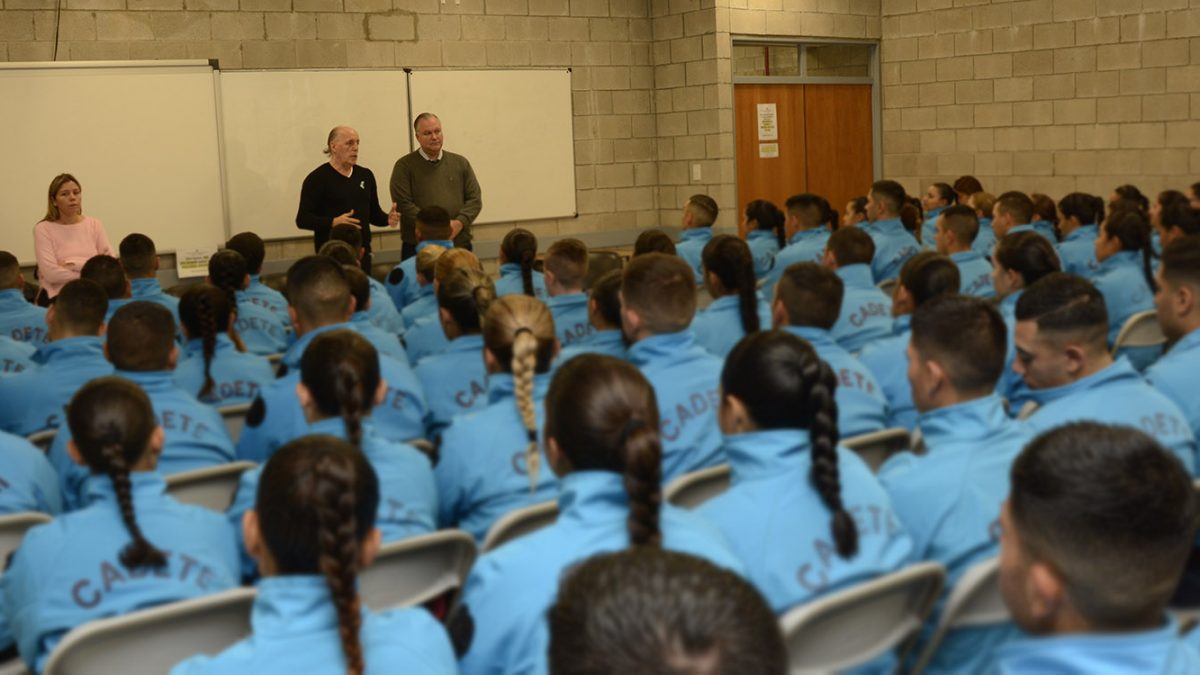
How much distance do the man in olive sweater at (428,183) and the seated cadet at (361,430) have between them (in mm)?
4922

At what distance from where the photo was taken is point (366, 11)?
8.23m

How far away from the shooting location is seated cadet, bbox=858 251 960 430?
3531mm

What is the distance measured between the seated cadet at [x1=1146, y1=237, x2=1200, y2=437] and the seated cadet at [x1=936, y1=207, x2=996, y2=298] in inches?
73.4

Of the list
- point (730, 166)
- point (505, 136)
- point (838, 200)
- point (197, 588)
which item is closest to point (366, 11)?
point (505, 136)

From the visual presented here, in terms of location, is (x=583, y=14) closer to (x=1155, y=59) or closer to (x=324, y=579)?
(x=1155, y=59)

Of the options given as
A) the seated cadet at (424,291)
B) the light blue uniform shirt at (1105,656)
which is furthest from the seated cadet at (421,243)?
the light blue uniform shirt at (1105,656)

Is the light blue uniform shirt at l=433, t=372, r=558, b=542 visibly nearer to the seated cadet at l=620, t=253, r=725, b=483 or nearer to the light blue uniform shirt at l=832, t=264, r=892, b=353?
the seated cadet at l=620, t=253, r=725, b=483

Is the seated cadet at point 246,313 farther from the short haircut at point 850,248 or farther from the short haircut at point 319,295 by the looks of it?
the short haircut at point 850,248

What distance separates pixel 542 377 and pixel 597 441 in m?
1.01

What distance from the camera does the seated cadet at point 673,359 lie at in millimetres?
2951

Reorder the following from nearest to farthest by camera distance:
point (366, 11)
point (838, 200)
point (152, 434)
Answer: point (152, 434)
point (366, 11)
point (838, 200)

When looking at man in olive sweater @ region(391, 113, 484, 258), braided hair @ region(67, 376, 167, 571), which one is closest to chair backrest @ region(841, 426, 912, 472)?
braided hair @ region(67, 376, 167, 571)

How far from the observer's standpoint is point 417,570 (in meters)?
2.28

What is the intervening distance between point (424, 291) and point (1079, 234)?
3372 millimetres
